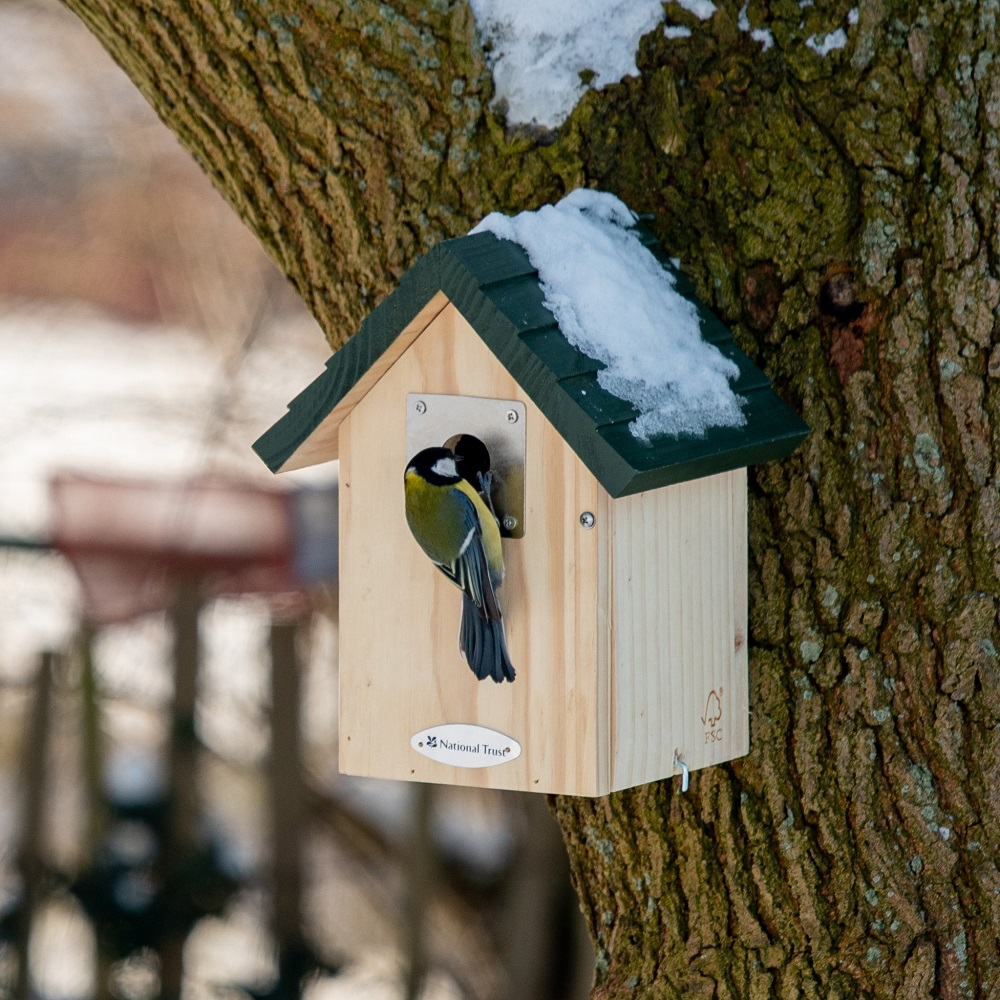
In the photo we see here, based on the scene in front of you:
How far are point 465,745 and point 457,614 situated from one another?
0.17m

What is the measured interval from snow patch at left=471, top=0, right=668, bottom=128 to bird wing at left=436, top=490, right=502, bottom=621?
712mm

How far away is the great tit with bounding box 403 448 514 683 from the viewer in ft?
5.37

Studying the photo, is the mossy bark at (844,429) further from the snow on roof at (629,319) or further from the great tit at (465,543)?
the great tit at (465,543)

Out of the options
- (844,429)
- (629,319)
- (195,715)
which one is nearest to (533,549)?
(629,319)

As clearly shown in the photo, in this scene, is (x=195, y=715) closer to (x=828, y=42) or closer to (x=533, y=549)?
(x=533, y=549)

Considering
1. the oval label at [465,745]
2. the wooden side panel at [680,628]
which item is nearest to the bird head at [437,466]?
the wooden side panel at [680,628]

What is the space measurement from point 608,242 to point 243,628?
3.08m

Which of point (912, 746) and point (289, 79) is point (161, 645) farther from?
point (912, 746)

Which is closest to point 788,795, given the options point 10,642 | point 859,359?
point 859,359

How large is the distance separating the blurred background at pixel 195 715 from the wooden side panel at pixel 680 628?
268cm

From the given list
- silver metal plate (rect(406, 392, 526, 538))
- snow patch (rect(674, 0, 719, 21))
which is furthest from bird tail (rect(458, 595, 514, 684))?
snow patch (rect(674, 0, 719, 21))

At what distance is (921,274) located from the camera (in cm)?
191

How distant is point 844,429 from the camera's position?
1928mm

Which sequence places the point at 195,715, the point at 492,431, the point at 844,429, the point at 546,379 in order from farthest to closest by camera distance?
the point at 195,715
the point at 844,429
the point at 492,431
the point at 546,379
